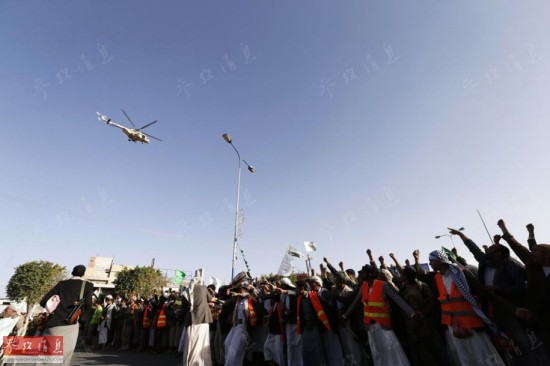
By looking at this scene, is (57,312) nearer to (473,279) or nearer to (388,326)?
(388,326)

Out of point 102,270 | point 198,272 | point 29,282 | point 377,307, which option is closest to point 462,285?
point 377,307

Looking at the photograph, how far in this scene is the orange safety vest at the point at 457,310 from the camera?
3639 mm

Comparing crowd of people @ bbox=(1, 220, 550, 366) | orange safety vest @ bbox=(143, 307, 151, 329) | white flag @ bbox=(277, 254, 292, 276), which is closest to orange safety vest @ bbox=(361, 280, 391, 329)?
crowd of people @ bbox=(1, 220, 550, 366)

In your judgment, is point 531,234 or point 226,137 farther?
point 226,137

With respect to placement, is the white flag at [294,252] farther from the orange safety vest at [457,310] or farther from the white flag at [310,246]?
the orange safety vest at [457,310]

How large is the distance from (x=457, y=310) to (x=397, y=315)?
1.20m

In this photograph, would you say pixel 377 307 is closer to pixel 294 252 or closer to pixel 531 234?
pixel 531 234

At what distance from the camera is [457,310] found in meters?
3.80

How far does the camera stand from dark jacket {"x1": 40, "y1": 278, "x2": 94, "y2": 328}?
4.75 metres

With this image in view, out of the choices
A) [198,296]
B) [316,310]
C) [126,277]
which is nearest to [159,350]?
[198,296]

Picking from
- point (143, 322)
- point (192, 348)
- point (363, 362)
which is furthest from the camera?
point (143, 322)

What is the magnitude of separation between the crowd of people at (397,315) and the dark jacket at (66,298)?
2176mm

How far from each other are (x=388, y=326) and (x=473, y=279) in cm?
147

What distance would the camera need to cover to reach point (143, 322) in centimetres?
1116
